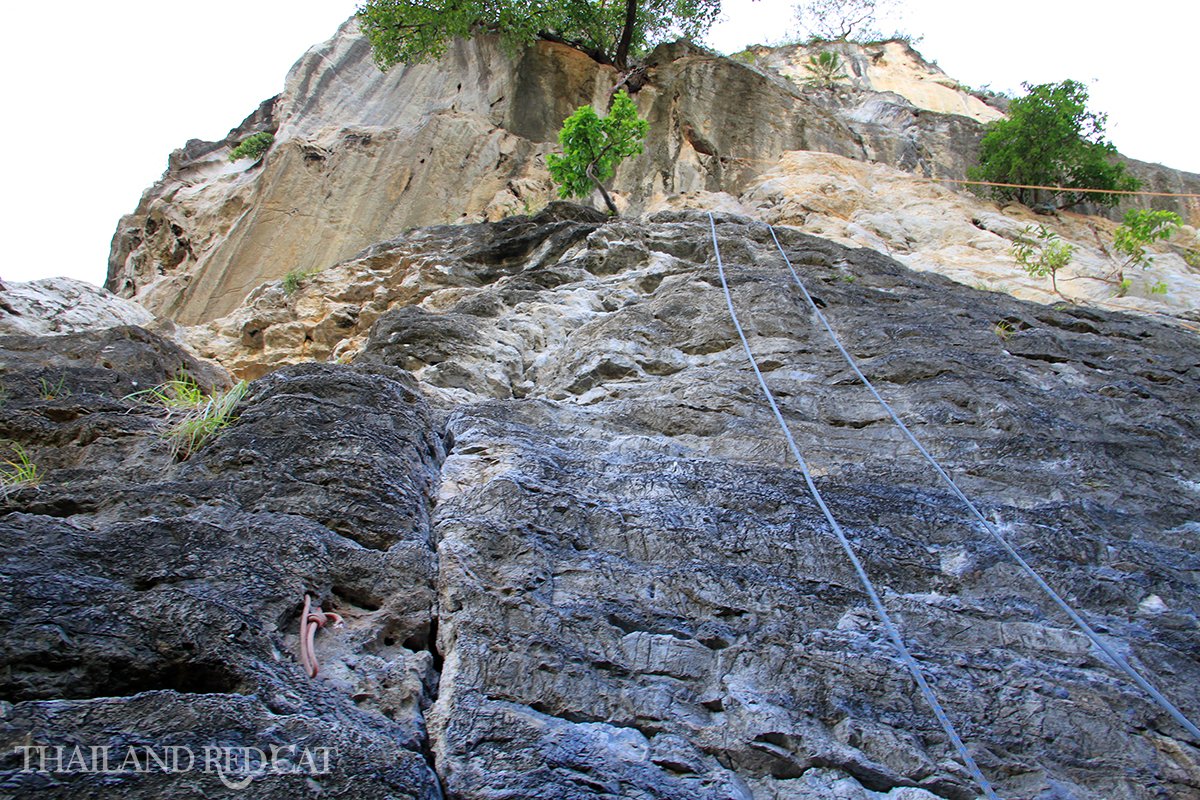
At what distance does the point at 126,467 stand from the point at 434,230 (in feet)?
23.6

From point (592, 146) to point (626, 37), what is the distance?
5.23 meters

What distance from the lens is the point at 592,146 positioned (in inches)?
489

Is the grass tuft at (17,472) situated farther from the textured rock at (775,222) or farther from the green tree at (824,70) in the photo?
the green tree at (824,70)

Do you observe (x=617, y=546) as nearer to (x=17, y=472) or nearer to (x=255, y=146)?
(x=17, y=472)

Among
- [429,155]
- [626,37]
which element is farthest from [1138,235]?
[429,155]

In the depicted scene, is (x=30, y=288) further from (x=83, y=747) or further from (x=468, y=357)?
(x=83, y=747)

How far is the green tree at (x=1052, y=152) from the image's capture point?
1535 cm

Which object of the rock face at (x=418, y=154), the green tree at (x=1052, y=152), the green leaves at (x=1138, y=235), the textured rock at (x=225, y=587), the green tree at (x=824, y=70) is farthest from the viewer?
the green tree at (x=824, y=70)

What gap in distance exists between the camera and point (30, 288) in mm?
8648

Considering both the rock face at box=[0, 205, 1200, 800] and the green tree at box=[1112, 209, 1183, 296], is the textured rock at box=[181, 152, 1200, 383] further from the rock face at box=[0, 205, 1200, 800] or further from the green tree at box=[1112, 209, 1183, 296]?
the rock face at box=[0, 205, 1200, 800]

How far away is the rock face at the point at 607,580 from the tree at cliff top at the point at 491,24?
10.2 metres

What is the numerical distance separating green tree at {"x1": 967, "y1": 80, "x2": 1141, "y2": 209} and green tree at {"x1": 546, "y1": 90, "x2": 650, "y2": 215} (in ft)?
22.1

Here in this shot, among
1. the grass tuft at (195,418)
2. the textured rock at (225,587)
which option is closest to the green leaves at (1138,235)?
the textured rock at (225,587)

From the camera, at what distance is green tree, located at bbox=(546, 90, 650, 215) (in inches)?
483
